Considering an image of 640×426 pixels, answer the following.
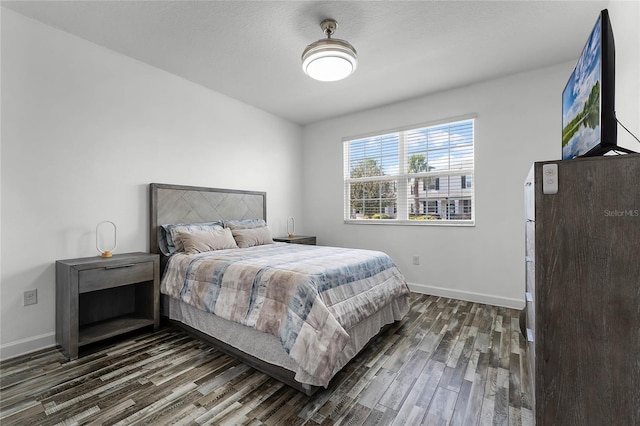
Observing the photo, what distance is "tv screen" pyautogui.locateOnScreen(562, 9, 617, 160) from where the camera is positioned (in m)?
1.09

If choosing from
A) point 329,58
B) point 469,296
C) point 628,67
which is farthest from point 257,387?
point 628,67

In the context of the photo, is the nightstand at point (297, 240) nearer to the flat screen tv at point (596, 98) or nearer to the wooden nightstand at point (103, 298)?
the wooden nightstand at point (103, 298)

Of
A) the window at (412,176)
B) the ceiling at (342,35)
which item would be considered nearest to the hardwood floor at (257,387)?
the window at (412,176)

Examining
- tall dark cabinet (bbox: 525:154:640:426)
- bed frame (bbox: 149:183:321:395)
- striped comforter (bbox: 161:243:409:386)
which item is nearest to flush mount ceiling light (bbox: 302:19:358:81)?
striped comforter (bbox: 161:243:409:386)

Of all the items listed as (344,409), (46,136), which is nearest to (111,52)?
(46,136)

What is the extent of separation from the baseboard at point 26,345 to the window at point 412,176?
144 inches

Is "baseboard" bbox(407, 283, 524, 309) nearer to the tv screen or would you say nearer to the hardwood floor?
the hardwood floor

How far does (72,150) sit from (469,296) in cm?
449

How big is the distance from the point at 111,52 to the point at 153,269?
7.08 ft

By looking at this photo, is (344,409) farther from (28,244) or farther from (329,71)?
(28,244)

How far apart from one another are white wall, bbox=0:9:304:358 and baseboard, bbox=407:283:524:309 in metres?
3.15

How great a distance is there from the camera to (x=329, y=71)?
248cm

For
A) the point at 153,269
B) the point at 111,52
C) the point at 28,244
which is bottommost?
the point at 153,269

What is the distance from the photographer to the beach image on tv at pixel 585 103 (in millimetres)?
1158
